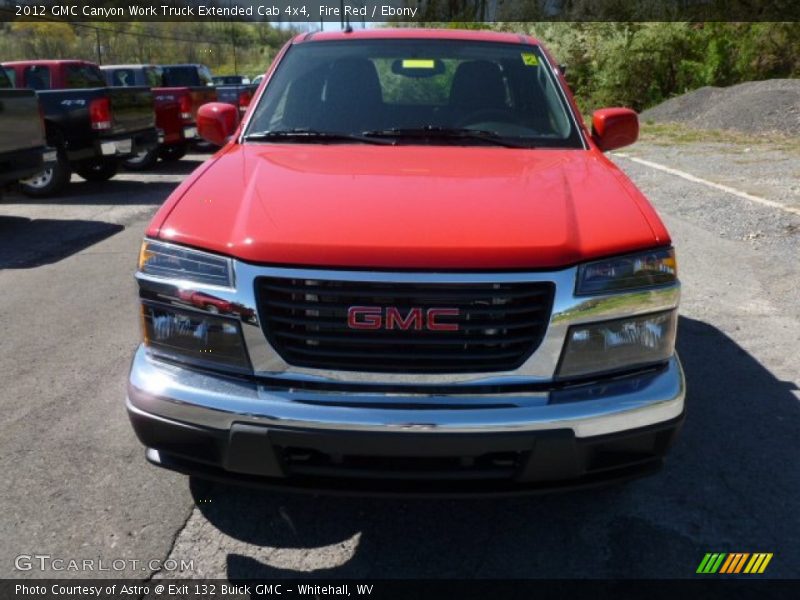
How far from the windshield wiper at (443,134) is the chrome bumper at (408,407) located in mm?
1503

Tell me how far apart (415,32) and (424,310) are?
245 cm

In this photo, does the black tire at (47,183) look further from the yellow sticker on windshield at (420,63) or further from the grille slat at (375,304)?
the grille slat at (375,304)

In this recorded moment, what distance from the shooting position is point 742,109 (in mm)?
18703

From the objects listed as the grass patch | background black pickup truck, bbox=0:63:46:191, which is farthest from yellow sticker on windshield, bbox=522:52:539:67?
the grass patch

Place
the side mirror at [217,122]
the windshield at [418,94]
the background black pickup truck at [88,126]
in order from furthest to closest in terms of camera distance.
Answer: the background black pickup truck at [88,126] → the side mirror at [217,122] → the windshield at [418,94]

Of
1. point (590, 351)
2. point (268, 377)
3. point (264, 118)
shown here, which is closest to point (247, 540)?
point (268, 377)

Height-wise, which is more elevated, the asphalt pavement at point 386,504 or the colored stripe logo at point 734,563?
the colored stripe logo at point 734,563

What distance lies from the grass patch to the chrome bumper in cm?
1362

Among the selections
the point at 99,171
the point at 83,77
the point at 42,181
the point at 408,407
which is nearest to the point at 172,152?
the point at 83,77

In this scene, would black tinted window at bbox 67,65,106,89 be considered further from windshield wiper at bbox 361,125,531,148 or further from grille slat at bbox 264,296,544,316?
grille slat at bbox 264,296,544,316

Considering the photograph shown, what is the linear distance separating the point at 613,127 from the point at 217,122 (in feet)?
6.96

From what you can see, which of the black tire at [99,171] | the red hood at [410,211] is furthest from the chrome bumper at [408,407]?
the black tire at [99,171]

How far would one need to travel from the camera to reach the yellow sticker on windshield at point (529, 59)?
414 cm

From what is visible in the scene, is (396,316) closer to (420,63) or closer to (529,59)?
(420,63)
